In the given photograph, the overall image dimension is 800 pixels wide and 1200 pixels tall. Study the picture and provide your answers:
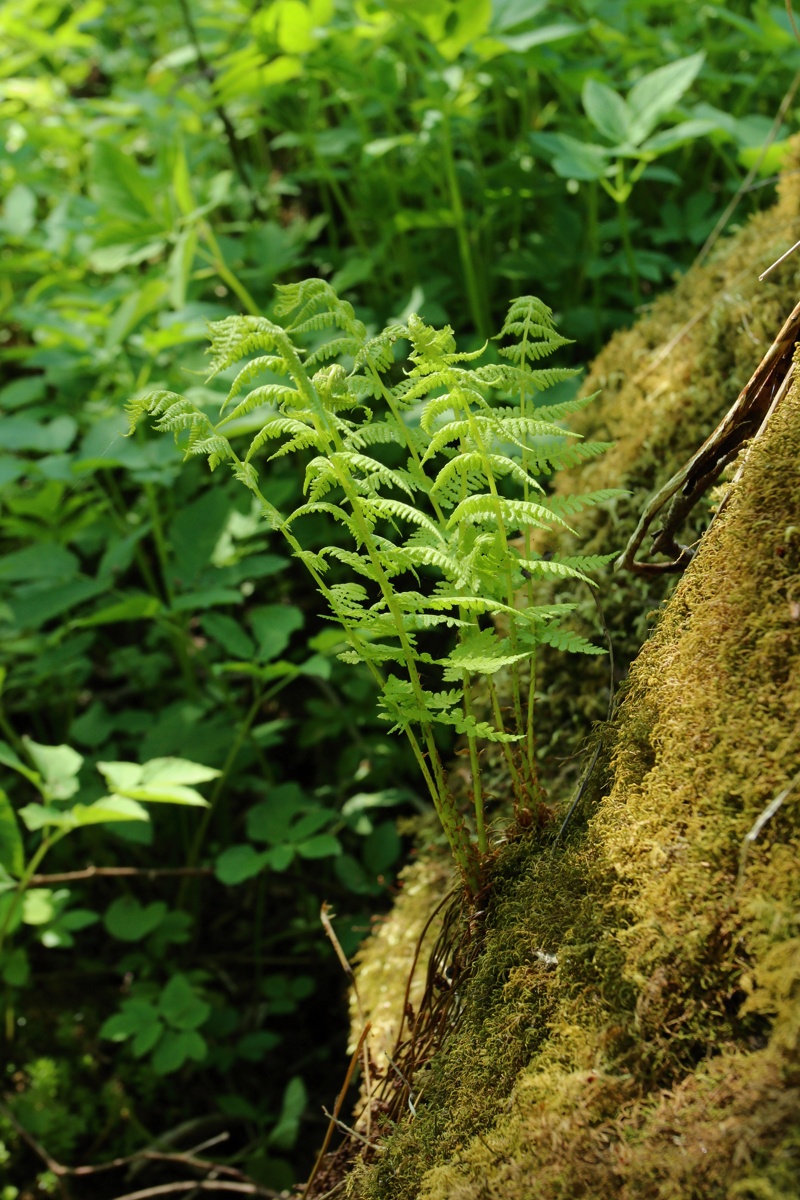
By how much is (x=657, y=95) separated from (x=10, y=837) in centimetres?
225

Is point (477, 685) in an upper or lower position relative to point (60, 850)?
upper

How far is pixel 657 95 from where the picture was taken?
2.10 m

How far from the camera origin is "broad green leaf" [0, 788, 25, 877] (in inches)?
77.6

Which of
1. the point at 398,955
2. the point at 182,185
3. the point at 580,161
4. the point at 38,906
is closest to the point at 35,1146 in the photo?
the point at 38,906

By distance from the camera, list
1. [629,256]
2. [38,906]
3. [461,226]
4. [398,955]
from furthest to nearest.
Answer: [461,226] < [629,256] < [38,906] < [398,955]

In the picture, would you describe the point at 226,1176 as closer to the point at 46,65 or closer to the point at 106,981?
the point at 106,981

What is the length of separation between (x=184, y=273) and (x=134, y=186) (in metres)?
0.47

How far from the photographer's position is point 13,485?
10.2ft

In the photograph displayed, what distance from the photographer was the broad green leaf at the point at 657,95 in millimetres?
2061

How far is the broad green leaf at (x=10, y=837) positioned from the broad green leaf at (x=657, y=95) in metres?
2.05

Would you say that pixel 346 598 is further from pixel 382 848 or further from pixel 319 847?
pixel 382 848

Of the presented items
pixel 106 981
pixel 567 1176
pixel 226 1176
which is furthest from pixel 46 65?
pixel 567 1176

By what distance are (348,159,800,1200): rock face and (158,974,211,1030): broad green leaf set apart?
1125mm

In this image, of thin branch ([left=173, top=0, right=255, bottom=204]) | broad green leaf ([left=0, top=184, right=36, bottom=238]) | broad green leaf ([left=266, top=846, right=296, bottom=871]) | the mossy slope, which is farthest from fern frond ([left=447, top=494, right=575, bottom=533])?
broad green leaf ([left=0, top=184, right=36, bottom=238])
